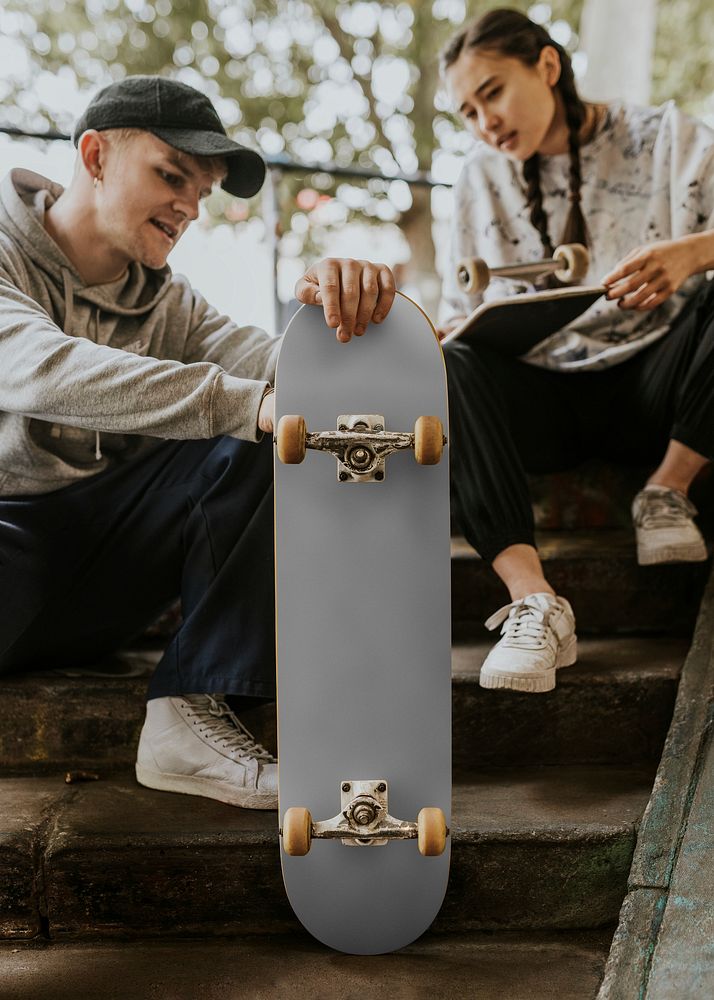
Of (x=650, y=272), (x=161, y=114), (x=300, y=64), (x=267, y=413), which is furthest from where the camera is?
(x=300, y=64)

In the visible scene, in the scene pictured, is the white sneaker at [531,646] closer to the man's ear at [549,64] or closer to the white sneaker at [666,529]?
the white sneaker at [666,529]

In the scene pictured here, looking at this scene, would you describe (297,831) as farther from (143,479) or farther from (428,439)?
(143,479)

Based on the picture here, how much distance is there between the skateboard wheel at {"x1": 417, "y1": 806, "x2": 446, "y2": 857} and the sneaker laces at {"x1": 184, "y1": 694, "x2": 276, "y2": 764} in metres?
0.40

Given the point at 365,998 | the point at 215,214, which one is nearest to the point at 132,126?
the point at 365,998

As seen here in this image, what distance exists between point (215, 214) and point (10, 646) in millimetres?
8450

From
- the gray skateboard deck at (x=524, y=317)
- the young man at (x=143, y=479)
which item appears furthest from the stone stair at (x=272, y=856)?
the gray skateboard deck at (x=524, y=317)

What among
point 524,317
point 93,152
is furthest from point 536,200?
point 93,152

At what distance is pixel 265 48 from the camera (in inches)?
383

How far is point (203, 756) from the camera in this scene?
1.59m

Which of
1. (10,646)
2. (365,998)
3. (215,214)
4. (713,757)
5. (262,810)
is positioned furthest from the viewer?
(215,214)

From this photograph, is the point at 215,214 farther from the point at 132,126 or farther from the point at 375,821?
the point at 375,821

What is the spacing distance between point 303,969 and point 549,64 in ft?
6.45

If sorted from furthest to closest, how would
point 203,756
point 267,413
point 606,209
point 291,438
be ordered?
1. point 606,209
2. point 203,756
3. point 267,413
4. point 291,438

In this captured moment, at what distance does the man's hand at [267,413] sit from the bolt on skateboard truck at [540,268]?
86cm
